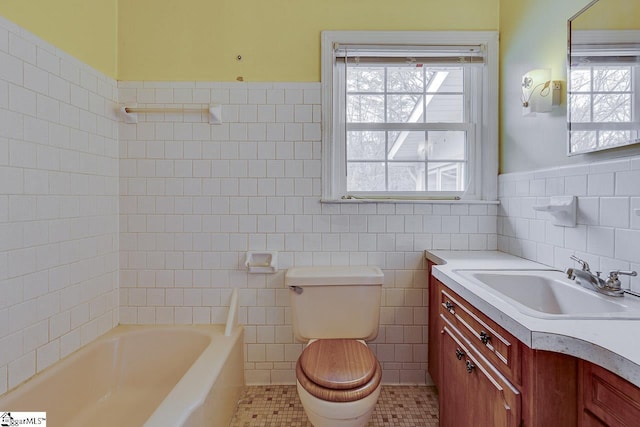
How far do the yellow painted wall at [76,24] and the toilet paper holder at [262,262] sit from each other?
132 centimetres

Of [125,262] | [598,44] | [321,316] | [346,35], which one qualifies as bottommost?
[321,316]

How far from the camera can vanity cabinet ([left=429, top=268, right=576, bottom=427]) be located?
750 mm

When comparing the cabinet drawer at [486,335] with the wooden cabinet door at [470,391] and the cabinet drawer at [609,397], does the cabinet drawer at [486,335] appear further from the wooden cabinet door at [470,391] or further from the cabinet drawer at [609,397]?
the cabinet drawer at [609,397]

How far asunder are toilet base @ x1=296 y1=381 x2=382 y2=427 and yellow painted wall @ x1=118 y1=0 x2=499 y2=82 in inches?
64.6

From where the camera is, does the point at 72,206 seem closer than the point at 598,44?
No

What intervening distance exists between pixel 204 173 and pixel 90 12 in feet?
3.28

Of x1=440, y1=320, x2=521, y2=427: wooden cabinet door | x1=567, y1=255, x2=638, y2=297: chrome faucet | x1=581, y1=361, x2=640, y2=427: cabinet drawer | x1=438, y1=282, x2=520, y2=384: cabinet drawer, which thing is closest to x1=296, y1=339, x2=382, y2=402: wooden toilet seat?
x1=440, y1=320, x2=521, y2=427: wooden cabinet door

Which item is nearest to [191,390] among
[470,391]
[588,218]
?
[470,391]

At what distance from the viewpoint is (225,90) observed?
1.84 m

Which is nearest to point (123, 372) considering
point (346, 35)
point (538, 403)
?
point (538, 403)

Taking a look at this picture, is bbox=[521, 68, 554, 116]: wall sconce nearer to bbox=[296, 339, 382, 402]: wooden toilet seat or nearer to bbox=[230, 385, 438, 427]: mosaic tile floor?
bbox=[296, 339, 382, 402]: wooden toilet seat

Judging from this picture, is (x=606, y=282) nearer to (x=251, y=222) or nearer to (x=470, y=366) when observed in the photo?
(x=470, y=366)

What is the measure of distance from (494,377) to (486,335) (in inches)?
4.5

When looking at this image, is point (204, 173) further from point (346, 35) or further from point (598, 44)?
point (598, 44)
